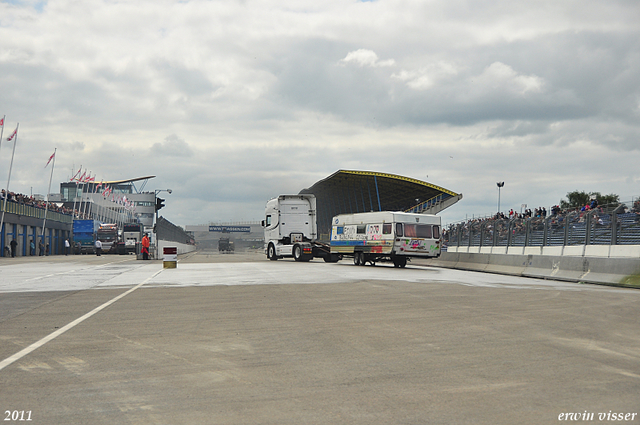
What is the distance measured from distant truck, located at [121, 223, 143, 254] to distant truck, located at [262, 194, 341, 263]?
35.1m

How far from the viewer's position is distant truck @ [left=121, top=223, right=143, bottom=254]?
70.6 m

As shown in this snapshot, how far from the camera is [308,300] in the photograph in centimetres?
1352

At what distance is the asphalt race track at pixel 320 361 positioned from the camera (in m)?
5.07

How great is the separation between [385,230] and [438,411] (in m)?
25.7

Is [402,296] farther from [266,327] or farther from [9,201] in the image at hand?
[9,201]

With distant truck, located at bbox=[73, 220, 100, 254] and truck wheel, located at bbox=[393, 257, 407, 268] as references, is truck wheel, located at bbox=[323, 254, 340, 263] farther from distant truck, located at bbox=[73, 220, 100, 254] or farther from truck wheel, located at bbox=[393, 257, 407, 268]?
distant truck, located at bbox=[73, 220, 100, 254]

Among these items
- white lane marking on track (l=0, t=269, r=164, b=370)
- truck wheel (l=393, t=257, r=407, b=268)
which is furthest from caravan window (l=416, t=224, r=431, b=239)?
white lane marking on track (l=0, t=269, r=164, b=370)

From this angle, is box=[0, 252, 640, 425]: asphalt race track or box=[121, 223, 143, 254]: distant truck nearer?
box=[0, 252, 640, 425]: asphalt race track

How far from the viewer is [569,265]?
2220cm

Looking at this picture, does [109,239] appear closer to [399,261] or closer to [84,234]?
[84,234]

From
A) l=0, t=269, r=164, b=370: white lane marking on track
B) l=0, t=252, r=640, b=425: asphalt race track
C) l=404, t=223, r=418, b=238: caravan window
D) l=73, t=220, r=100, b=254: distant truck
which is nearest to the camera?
l=0, t=252, r=640, b=425: asphalt race track

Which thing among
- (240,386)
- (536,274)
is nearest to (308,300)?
(240,386)

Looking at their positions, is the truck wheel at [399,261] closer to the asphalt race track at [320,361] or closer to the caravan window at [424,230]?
the caravan window at [424,230]

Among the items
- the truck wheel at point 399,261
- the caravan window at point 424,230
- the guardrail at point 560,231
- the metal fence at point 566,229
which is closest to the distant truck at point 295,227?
the truck wheel at point 399,261
